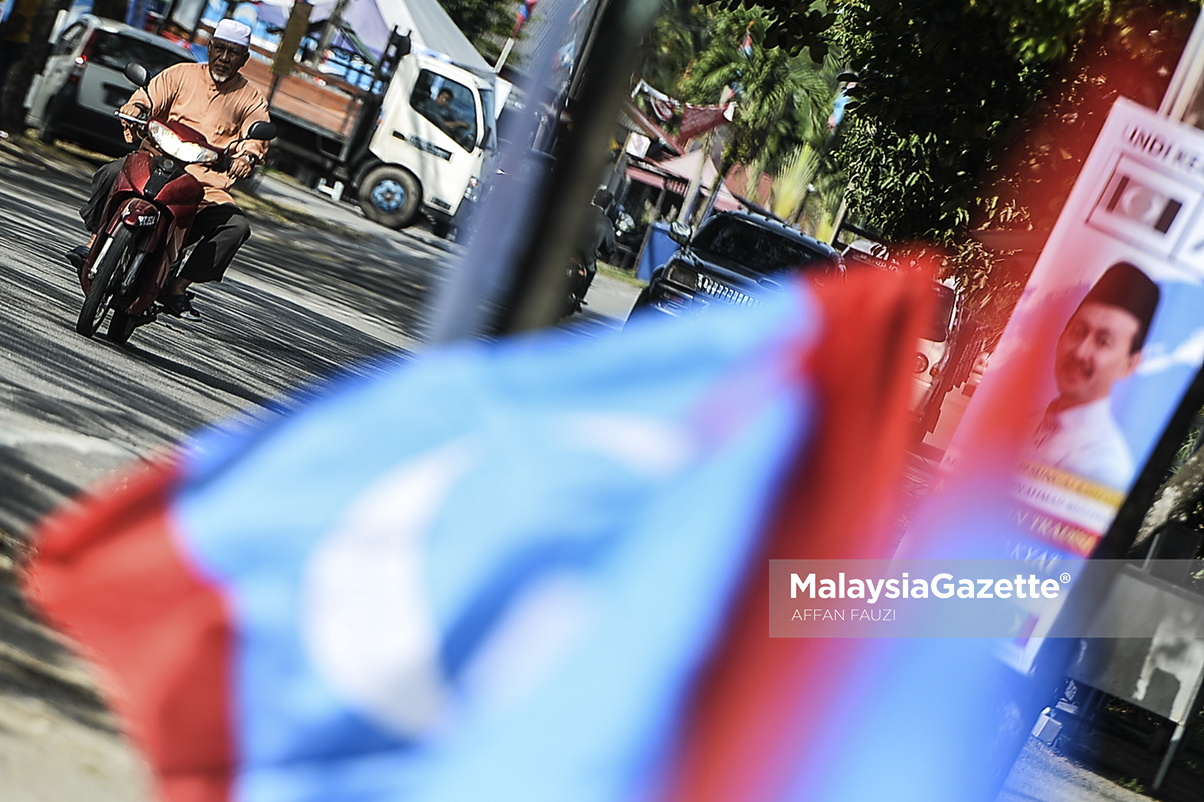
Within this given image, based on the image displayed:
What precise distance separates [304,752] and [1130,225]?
286 centimetres

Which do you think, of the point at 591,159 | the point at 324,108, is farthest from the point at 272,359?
the point at 324,108

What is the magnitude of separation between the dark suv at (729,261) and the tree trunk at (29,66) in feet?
21.0

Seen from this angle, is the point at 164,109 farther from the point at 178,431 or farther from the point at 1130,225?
the point at 1130,225

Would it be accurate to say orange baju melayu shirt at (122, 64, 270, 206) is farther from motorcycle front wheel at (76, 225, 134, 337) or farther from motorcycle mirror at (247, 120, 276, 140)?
motorcycle front wheel at (76, 225, 134, 337)

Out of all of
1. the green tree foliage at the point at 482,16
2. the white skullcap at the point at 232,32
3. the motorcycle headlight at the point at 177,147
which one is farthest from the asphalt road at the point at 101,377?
the green tree foliage at the point at 482,16

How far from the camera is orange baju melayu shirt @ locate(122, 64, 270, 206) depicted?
817cm

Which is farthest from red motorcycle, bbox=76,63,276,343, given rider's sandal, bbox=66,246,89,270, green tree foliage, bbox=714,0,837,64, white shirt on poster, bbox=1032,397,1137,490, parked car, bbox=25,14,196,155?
parked car, bbox=25,14,196,155

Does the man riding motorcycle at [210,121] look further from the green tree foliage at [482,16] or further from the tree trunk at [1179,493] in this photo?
the green tree foliage at [482,16]

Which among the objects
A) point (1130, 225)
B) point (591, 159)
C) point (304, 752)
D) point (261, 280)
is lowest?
point (261, 280)

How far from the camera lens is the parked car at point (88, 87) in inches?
700

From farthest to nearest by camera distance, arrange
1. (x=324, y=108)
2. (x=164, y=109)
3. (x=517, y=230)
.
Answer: (x=324, y=108)
(x=164, y=109)
(x=517, y=230)

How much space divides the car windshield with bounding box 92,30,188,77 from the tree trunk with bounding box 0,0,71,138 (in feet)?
3.85

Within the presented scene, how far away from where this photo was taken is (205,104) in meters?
8.18

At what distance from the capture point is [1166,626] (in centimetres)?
840
